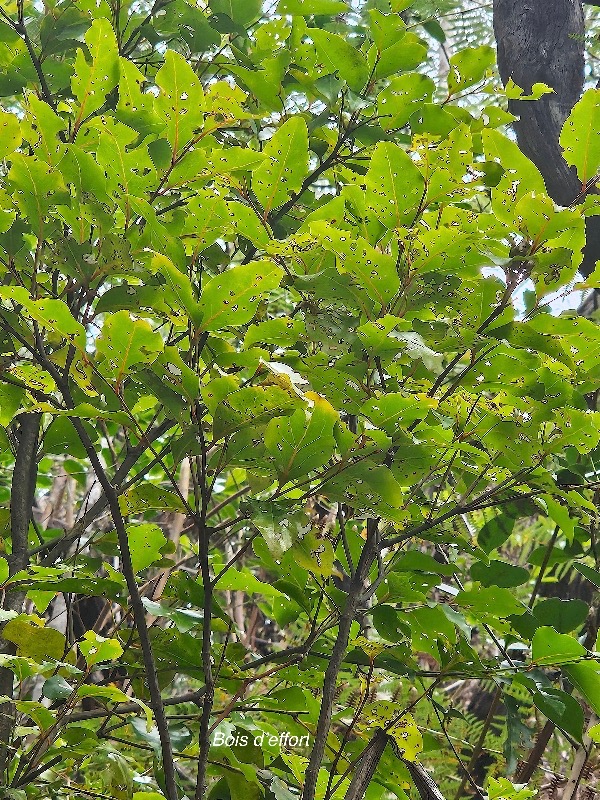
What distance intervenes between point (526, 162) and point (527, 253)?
4.7 inches

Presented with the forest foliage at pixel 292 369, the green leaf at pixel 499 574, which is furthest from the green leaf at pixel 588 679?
the green leaf at pixel 499 574

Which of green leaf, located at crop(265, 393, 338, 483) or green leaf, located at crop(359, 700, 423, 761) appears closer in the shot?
green leaf, located at crop(265, 393, 338, 483)

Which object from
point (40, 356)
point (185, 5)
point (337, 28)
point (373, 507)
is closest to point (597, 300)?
point (337, 28)

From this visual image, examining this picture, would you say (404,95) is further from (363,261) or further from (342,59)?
(363,261)

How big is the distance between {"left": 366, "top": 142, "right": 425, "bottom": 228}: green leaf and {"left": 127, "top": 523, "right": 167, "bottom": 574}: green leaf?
520mm

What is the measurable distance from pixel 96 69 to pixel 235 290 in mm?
412

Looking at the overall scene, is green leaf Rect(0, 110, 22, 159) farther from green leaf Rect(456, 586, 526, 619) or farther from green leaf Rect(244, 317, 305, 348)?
green leaf Rect(456, 586, 526, 619)

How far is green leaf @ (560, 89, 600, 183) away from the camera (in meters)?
0.94

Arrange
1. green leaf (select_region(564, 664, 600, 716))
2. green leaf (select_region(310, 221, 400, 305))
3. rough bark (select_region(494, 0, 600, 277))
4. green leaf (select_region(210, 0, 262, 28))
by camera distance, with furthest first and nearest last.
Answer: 1. rough bark (select_region(494, 0, 600, 277))
2. green leaf (select_region(210, 0, 262, 28))
3. green leaf (select_region(564, 664, 600, 716))
4. green leaf (select_region(310, 221, 400, 305))

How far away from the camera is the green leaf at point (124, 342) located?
794 mm

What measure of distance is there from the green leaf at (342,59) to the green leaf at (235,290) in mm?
524

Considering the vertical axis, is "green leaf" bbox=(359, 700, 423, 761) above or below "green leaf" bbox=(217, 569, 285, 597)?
below

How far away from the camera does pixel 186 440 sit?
898 millimetres

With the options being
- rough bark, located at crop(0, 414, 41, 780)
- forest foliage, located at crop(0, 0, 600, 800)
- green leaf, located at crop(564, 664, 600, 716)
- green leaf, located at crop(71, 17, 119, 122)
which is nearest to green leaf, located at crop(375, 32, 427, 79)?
forest foliage, located at crop(0, 0, 600, 800)
